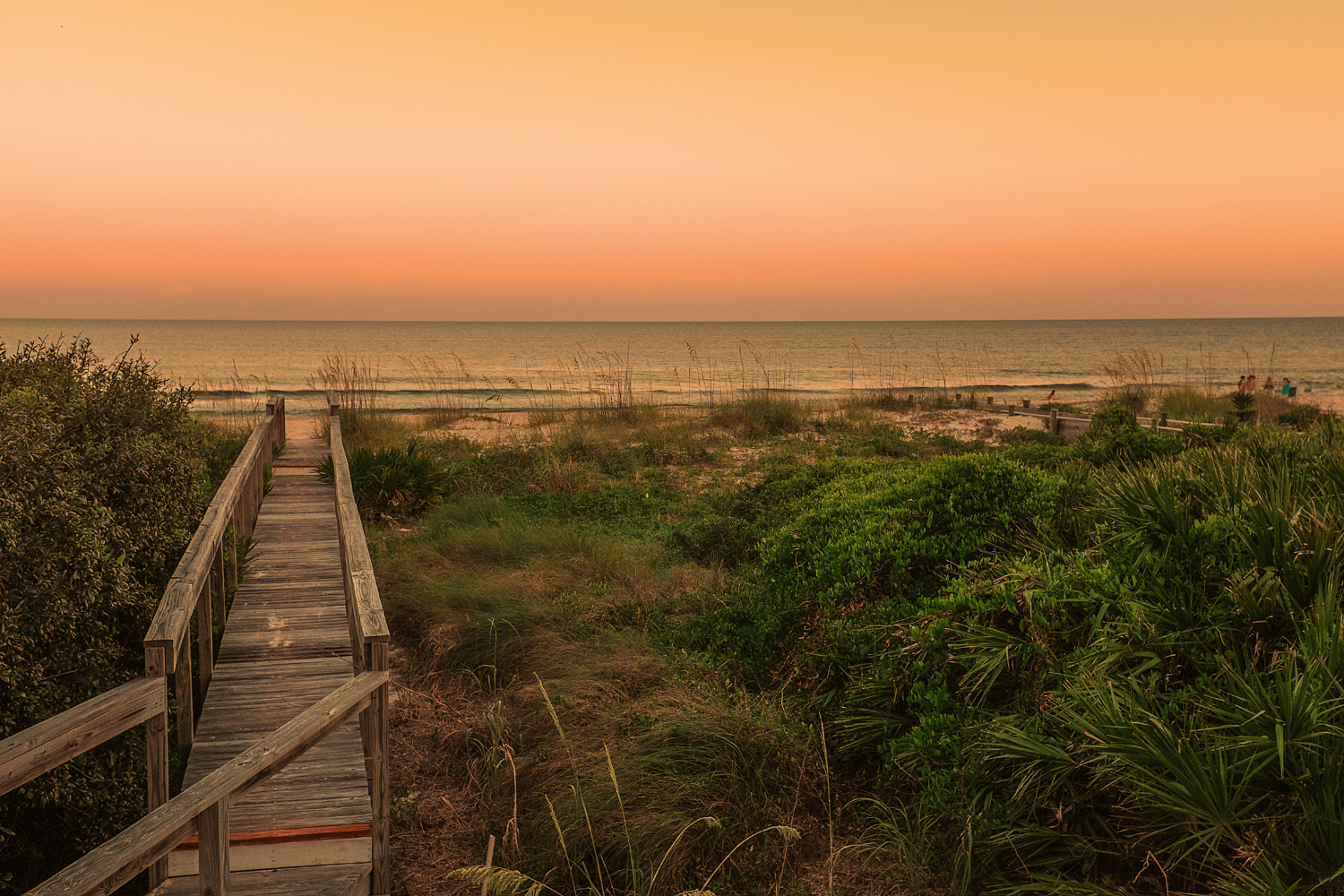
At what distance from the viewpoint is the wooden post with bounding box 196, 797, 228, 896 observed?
2498 millimetres

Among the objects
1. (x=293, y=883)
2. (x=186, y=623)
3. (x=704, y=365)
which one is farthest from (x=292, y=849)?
(x=704, y=365)

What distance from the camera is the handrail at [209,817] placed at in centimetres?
201

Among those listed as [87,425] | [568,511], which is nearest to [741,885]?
[87,425]

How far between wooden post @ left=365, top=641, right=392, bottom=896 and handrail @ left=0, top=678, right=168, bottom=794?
80 cm

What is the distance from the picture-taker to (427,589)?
7.09m

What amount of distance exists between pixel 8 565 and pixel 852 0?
603 inches

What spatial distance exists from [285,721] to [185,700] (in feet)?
2.22

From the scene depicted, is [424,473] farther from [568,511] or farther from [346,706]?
[346,706]

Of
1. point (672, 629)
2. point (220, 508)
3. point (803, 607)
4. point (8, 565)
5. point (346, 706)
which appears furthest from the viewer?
point (672, 629)

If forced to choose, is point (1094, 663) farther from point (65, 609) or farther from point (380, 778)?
point (65, 609)

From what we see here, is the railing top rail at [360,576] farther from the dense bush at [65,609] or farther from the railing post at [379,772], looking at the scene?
the dense bush at [65,609]

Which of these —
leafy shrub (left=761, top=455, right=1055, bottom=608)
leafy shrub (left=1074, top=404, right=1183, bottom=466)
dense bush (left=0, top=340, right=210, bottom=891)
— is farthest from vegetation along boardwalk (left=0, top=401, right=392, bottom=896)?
leafy shrub (left=1074, top=404, right=1183, bottom=466)

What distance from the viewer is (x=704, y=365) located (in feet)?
224

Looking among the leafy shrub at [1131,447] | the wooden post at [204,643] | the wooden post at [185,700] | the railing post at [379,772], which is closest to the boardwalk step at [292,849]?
the railing post at [379,772]
